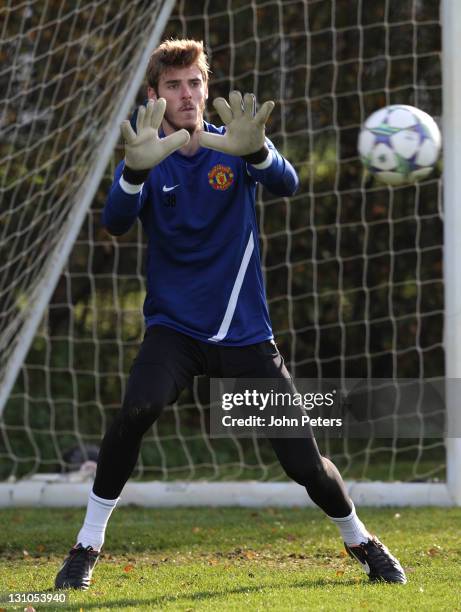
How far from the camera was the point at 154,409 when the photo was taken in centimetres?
388

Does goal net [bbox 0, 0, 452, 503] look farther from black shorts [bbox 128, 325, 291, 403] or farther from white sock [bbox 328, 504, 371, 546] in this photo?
black shorts [bbox 128, 325, 291, 403]

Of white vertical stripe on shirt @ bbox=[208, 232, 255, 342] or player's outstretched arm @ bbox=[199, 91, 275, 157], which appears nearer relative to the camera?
player's outstretched arm @ bbox=[199, 91, 275, 157]

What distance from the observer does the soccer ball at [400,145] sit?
5109 mm

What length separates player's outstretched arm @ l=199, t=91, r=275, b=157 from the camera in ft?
12.7

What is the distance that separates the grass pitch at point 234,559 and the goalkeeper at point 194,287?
8.4 inches

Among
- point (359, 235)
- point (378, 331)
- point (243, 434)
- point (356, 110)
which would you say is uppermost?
point (356, 110)

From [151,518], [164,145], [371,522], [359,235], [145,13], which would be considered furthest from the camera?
[359,235]

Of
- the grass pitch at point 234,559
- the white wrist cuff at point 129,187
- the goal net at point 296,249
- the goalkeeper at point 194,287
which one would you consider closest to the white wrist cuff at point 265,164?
the goalkeeper at point 194,287

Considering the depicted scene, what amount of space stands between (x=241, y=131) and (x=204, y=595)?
1.59 meters

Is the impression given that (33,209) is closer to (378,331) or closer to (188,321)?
(378,331)

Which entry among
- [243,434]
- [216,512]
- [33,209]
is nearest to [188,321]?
[216,512]

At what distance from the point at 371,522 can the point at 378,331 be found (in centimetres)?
435

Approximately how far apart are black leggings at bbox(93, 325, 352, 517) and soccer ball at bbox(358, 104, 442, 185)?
1.43 meters

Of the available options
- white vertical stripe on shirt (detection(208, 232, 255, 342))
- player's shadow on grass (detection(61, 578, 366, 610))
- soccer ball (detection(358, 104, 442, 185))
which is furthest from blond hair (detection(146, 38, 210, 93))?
player's shadow on grass (detection(61, 578, 366, 610))
